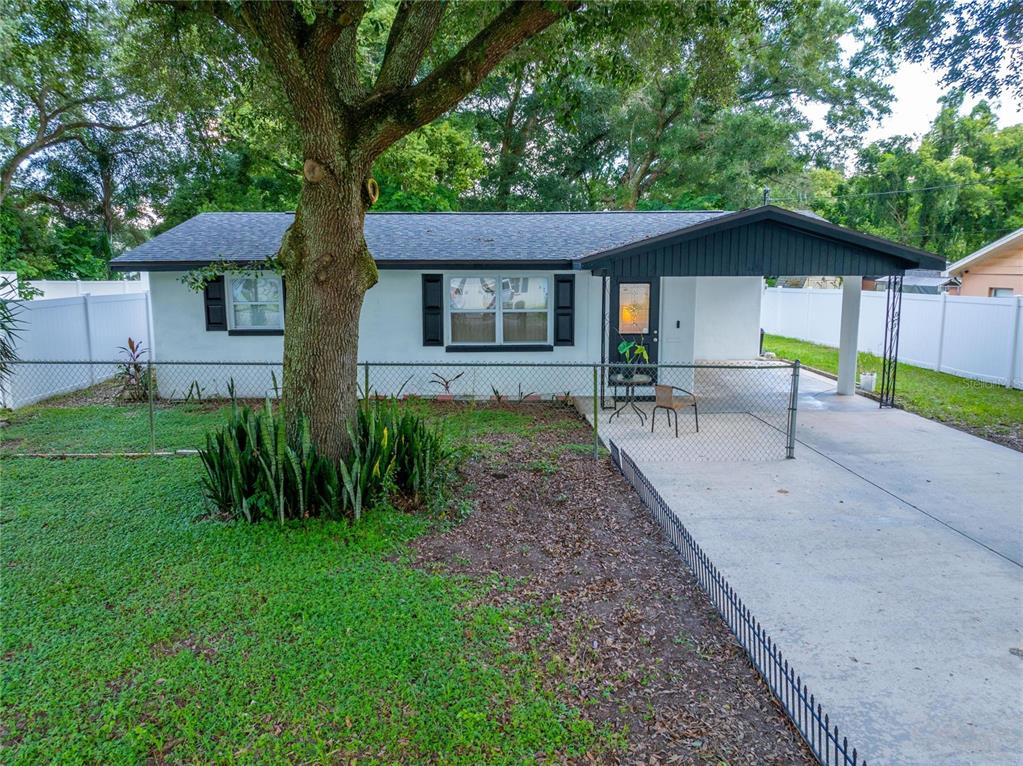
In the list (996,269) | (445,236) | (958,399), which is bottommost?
(958,399)

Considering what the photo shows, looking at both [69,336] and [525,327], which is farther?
[69,336]

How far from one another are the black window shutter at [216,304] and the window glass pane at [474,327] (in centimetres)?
392

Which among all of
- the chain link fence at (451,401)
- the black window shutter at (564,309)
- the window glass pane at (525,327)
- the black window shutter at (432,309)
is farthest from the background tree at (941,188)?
the black window shutter at (432,309)

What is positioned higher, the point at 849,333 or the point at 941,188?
the point at 941,188

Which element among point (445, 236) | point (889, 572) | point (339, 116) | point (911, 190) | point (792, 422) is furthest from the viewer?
point (911, 190)

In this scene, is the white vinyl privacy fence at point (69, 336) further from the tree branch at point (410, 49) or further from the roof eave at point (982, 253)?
the roof eave at point (982, 253)

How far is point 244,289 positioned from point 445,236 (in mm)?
3680

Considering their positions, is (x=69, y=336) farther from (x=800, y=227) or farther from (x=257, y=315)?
(x=800, y=227)

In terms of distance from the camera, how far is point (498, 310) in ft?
38.6

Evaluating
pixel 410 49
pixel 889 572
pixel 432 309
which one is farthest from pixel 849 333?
pixel 410 49

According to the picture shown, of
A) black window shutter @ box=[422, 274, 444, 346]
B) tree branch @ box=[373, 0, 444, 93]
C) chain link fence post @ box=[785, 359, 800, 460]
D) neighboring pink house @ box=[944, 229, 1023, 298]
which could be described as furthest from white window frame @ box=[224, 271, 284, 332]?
neighboring pink house @ box=[944, 229, 1023, 298]

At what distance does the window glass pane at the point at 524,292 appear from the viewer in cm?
1170

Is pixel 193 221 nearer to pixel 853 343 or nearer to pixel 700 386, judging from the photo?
pixel 700 386

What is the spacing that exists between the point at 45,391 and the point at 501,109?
18.0 meters
